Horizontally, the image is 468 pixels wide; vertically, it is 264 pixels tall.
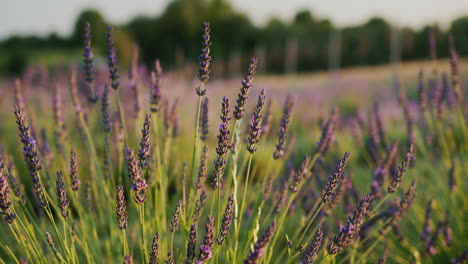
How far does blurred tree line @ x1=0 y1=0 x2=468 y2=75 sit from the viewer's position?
21.6 metres

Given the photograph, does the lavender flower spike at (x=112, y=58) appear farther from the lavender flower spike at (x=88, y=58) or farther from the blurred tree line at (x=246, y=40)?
the blurred tree line at (x=246, y=40)

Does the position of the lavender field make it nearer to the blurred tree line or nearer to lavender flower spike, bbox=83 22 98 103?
lavender flower spike, bbox=83 22 98 103

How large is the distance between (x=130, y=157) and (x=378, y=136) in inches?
78.2

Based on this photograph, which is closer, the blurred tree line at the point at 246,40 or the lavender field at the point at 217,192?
the lavender field at the point at 217,192

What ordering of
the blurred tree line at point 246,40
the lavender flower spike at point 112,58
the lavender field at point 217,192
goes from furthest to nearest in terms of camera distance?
the blurred tree line at point 246,40 → the lavender flower spike at point 112,58 → the lavender field at point 217,192

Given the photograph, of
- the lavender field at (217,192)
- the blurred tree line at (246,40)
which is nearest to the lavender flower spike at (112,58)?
the lavender field at (217,192)

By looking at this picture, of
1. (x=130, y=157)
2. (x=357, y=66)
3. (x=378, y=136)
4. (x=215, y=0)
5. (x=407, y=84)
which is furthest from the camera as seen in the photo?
(x=215, y=0)

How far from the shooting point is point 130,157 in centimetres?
97

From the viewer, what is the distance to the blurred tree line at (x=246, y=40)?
21.6 metres

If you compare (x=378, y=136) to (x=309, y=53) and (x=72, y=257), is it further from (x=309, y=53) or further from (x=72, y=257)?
(x=309, y=53)

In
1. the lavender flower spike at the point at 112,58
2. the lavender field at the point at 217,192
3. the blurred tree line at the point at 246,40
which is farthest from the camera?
the blurred tree line at the point at 246,40

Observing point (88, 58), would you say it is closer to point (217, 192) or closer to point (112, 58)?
point (112, 58)

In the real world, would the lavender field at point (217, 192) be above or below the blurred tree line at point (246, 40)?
below

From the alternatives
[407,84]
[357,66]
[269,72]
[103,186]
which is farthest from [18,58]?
[103,186]
